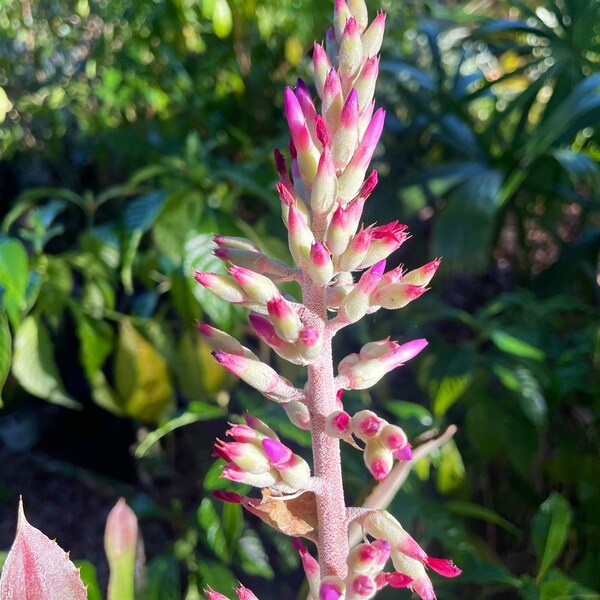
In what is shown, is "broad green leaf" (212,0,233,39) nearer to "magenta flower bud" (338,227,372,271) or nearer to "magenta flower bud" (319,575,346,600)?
"magenta flower bud" (338,227,372,271)

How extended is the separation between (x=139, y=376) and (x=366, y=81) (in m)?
0.73

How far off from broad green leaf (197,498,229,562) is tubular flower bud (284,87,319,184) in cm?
58

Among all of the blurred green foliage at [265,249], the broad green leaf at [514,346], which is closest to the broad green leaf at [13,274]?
the blurred green foliage at [265,249]

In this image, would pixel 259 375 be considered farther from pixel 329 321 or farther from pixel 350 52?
pixel 350 52

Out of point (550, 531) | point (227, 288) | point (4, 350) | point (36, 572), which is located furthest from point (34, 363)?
point (550, 531)

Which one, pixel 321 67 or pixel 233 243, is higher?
pixel 321 67

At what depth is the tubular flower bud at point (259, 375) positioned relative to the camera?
13.8 inches

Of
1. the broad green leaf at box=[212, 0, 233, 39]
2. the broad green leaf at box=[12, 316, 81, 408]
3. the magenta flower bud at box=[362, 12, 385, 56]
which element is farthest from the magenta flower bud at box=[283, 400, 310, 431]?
the broad green leaf at box=[212, 0, 233, 39]

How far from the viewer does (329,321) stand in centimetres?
38

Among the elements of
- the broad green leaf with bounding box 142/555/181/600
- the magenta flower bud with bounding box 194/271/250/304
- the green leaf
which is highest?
the magenta flower bud with bounding box 194/271/250/304

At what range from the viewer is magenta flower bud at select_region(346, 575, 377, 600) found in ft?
1.17

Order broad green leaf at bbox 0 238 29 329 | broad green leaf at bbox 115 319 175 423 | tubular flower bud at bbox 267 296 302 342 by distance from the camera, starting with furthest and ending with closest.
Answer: broad green leaf at bbox 115 319 175 423 → broad green leaf at bbox 0 238 29 329 → tubular flower bud at bbox 267 296 302 342

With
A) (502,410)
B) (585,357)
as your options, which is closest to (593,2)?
(585,357)

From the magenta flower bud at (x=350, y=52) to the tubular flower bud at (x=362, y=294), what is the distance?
0.38ft
